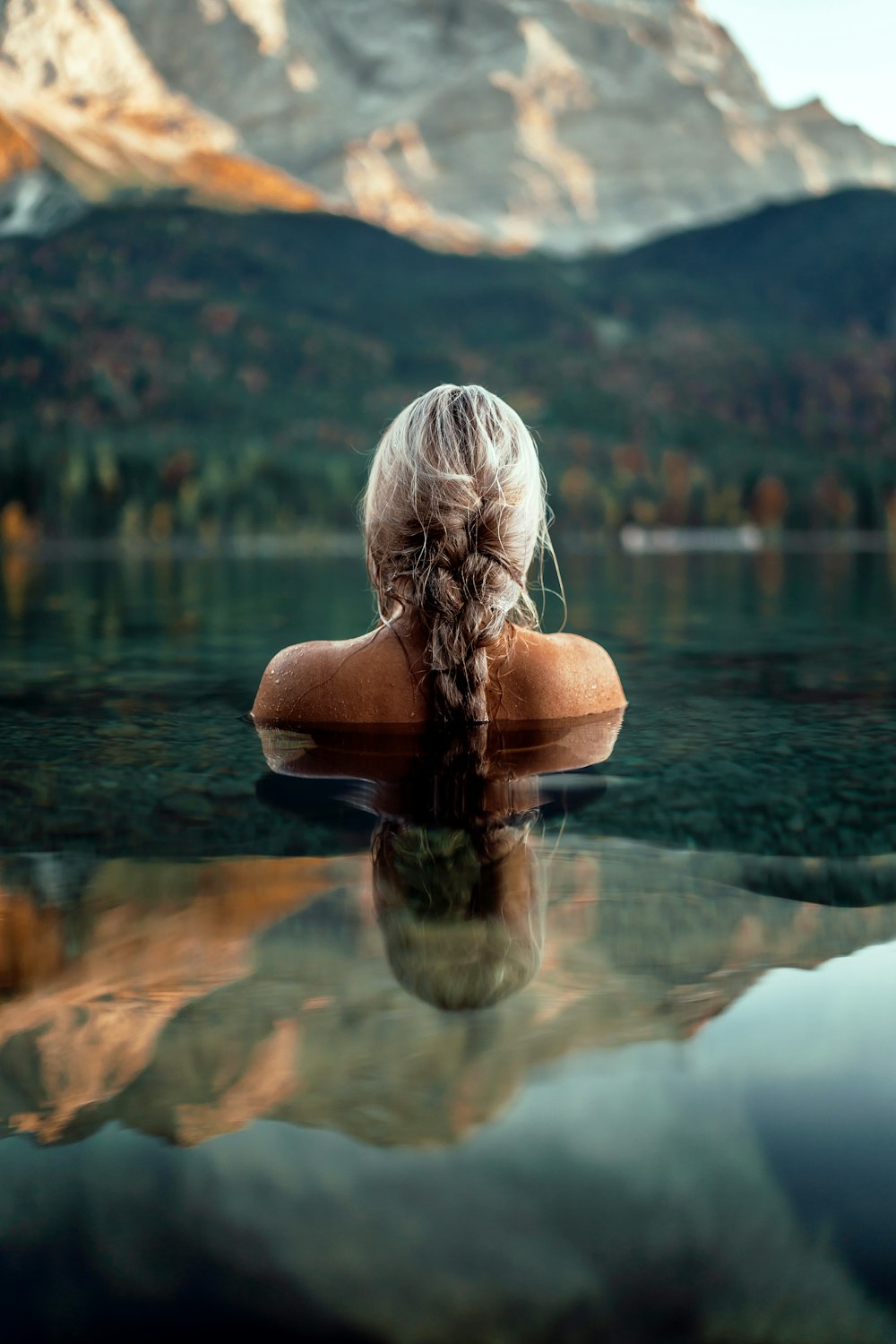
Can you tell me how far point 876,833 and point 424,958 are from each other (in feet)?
11.2

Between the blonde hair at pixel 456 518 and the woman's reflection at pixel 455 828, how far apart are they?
2.96 ft

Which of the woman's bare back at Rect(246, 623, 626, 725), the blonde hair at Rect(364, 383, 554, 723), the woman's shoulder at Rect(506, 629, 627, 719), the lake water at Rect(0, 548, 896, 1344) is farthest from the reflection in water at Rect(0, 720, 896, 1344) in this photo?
the woman's shoulder at Rect(506, 629, 627, 719)

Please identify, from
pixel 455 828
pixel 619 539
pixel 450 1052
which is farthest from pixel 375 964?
pixel 619 539

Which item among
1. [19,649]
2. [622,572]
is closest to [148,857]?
[19,649]

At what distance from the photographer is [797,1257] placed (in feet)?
9.57

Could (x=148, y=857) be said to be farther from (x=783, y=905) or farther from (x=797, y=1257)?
(x=797, y=1257)

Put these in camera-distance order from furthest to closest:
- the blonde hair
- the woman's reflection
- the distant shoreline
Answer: the distant shoreline, the blonde hair, the woman's reflection

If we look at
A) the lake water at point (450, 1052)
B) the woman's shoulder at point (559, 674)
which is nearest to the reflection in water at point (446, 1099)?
the lake water at point (450, 1052)

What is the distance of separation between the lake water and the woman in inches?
23.3

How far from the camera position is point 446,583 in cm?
762

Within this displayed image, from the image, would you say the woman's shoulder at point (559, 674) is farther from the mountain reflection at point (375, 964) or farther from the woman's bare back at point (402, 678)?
the mountain reflection at point (375, 964)

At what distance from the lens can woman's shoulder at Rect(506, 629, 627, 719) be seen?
8.84 m

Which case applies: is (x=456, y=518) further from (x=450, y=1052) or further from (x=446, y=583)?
(x=450, y=1052)

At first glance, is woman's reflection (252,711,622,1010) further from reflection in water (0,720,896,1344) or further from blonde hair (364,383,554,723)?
blonde hair (364,383,554,723)
